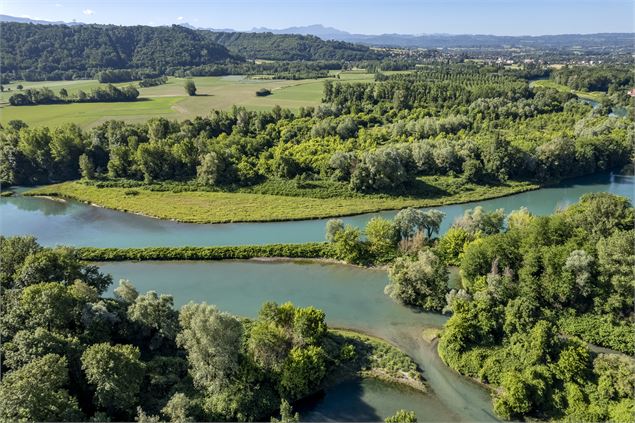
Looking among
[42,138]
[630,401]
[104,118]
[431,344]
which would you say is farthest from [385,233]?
[104,118]

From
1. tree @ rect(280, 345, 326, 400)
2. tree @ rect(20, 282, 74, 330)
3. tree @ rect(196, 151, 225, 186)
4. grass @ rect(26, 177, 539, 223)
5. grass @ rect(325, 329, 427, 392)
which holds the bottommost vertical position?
grass @ rect(325, 329, 427, 392)

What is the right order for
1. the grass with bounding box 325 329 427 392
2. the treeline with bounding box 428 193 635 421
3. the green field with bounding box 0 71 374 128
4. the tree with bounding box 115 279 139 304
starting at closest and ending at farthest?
1. the treeline with bounding box 428 193 635 421
2. the grass with bounding box 325 329 427 392
3. the tree with bounding box 115 279 139 304
4. the green field with bounding box 0 71 374 128

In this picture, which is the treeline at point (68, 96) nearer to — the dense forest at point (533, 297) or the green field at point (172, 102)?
the green field at point (172, 102)

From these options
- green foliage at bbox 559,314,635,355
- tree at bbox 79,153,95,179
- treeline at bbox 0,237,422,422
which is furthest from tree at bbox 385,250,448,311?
tree at bbox 79,153,95,179

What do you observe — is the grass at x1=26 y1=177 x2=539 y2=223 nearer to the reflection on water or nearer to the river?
the river

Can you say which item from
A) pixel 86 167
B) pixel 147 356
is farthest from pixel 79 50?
pixel 147 356

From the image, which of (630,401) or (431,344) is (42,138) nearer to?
(431,344)
